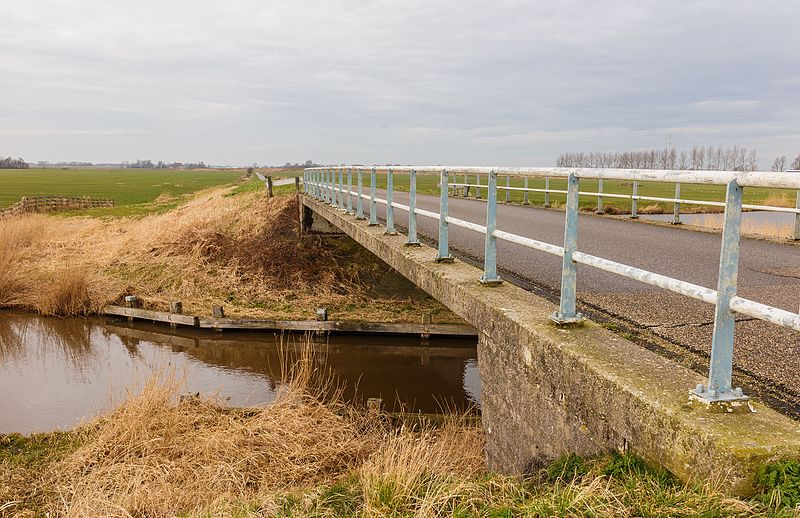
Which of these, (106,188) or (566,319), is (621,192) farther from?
(106,188)

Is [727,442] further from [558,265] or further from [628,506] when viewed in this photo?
[558,265]

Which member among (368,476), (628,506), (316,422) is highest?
(628,506)

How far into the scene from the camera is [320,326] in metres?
16.2

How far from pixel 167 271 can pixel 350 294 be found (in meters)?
7.36

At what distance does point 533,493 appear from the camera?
3705 mm

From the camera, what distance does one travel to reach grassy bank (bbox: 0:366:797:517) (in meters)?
3.31

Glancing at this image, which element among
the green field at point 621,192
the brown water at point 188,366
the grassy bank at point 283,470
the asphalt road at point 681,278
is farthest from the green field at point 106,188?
the asphalt road at point 681,278

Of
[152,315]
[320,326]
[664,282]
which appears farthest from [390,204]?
[152,315]

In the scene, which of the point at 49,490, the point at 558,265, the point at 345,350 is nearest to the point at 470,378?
the point at 345,350

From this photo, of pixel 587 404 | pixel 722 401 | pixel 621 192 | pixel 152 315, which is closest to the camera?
pixel 722 401

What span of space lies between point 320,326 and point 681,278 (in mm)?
11020

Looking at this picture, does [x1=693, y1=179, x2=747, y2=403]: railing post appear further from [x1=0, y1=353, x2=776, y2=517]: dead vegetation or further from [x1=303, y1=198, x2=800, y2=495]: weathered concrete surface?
[x1=0, y1=353, x2=776, y2=517]: dead vegetation

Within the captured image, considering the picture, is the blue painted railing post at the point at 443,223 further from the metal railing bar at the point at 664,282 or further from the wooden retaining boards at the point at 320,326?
the wooden retaining boards at the point at 320,326

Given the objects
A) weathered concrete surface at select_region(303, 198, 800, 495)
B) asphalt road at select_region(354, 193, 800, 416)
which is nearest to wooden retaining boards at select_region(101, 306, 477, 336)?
asphalt road at select_region(354, 193, 800, 416)
